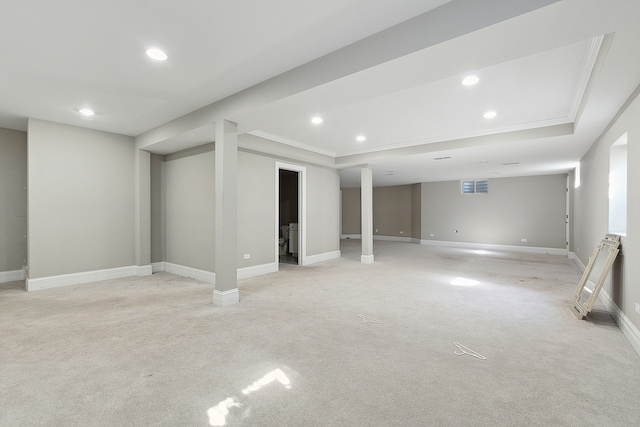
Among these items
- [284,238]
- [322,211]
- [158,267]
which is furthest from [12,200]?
[322,211]

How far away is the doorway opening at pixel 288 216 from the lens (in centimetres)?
784

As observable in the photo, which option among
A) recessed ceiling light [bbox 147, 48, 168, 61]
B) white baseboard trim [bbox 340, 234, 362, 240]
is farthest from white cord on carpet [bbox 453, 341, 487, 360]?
white baseboard trim [bbox 340, 234, 362, 240]

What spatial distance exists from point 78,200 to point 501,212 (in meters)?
11.3

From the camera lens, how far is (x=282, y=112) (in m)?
3.48

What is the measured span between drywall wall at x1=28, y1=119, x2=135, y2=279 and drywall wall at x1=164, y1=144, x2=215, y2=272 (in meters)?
0.68

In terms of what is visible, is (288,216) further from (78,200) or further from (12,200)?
(12,200)

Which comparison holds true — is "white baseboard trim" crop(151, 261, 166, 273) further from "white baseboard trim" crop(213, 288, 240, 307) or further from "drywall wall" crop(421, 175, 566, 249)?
"drywall wall" crop(421, 175, 566, 249)

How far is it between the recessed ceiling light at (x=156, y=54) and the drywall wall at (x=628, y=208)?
4397mm

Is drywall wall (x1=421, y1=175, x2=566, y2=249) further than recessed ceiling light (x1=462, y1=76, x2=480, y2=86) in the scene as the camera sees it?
Yes

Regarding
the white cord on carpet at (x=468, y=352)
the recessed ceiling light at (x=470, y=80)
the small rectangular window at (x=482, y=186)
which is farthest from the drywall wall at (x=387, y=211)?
the white cord on carpet at (x=468, y=352)

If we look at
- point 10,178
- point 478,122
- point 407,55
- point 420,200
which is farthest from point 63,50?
point 420,200

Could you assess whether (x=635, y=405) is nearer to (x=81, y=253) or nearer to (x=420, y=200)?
(x=81, y=253)

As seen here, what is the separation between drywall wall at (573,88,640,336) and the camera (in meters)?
2.81

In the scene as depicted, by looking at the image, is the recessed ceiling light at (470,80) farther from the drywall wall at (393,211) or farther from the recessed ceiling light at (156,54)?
the drywall wall at (393,211)
